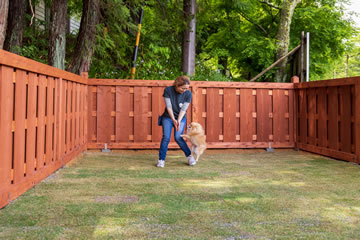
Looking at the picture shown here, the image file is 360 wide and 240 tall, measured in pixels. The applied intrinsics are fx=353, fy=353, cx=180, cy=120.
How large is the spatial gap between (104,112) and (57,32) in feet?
6.43

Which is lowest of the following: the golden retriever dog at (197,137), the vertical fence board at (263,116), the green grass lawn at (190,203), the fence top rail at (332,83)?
the green grass lawn at (190,203)

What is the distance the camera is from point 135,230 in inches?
98.4

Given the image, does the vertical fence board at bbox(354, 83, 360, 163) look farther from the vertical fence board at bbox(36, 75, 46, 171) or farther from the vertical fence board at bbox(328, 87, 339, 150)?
the vertical fence board at bbox(36, 75, 46, 171)

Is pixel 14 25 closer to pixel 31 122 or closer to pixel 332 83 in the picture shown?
pixel 31 122

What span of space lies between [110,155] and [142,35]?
23.3 ft

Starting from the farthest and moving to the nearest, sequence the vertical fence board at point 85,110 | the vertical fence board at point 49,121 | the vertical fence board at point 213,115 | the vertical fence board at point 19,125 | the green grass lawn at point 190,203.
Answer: the vertical fence board at point 213,115 < the vertical fence board at point 85,110 < the vertical fence board at point 49,121 < the vertical fence board at point 19,125 < the green grass lawn at point 190,203

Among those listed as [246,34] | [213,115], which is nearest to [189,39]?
[213,115]

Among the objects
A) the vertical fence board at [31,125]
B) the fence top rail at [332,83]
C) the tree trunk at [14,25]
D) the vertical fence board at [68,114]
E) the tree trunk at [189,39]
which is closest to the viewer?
the vertical fence board at [31,125]

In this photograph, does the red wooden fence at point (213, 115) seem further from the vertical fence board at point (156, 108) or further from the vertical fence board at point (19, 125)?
the vertical fence board at point (19, 125)

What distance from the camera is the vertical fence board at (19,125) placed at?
11.2 ft

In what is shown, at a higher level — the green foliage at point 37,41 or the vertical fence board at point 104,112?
the green foliage at point 37,41

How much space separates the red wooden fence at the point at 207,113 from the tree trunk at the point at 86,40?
0.98 meters

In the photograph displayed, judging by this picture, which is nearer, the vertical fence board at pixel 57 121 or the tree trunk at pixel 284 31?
the vertical fence board at pixel 57 121

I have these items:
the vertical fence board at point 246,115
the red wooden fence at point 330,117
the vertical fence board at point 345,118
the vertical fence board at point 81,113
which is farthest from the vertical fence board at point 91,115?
the vertical fence board at point 345,118
